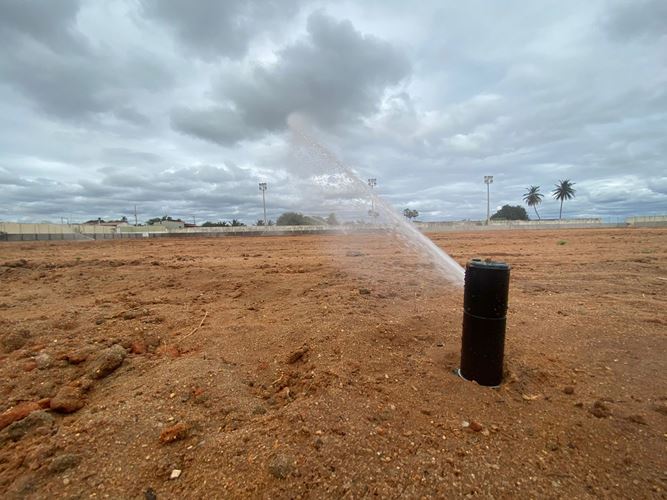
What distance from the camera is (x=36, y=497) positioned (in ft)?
6.44

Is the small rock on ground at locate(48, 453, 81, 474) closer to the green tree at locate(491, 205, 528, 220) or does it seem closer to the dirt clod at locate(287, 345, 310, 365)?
the dirt clod at locate(287, 345, 310, 365)

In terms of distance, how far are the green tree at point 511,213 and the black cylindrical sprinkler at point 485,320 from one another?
115157mm

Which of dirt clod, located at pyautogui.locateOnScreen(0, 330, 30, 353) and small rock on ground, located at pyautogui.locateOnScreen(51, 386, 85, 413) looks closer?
small rock on ground, located at pyautogui.locateOnScreen(51, 386, 85, 413)

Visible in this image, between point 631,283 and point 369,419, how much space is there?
8.08 meters

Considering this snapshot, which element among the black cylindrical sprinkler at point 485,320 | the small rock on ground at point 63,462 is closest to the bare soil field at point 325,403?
the small rock on ground at point 63,462

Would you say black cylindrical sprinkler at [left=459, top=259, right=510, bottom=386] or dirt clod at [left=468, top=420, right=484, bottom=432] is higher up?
black cylindrical sprinkler at [left=459, top=259, right=510, bottom=386]

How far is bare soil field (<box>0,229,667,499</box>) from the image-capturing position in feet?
6.82

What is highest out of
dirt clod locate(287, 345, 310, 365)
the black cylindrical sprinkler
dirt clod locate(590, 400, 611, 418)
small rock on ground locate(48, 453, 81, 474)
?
the black cylindrical sprinkler

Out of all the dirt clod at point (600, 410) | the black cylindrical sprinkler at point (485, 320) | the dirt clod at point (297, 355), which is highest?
the black cylindrical sprinkler at point (485, 320)

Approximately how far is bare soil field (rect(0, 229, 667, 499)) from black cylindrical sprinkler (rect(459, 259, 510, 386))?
18 cm

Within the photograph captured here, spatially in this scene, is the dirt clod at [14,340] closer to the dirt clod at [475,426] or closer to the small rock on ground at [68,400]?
the small rock on ground at [68,400]

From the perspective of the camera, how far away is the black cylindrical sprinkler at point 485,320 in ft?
9.57

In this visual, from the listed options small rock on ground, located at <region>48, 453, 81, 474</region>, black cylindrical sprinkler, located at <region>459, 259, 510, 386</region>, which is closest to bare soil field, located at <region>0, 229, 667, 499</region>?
small rock on ground, located at <region>48, 453, 81, 474</region>

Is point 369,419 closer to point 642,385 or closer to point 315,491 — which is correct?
point 315,491
